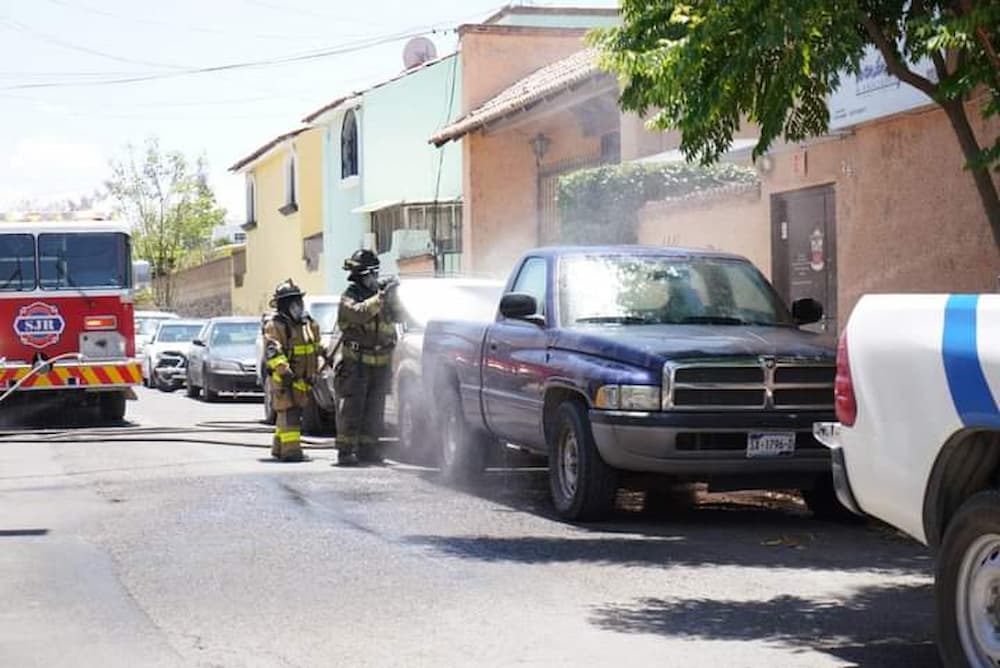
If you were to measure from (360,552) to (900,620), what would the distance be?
3.20 meters

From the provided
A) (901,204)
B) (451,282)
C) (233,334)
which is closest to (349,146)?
(233,334)

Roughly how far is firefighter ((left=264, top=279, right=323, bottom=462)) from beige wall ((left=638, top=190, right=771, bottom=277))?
4.79 metres

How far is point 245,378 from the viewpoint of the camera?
26.3 meters

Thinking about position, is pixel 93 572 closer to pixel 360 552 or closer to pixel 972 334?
pixel 360 552

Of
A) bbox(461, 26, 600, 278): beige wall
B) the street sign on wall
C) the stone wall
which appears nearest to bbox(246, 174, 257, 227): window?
the stone wall

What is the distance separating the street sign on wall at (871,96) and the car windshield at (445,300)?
11.9 feet

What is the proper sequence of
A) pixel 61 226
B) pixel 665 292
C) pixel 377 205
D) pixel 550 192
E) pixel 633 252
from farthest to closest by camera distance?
pixel 377 205
pixel 550 192
pixel 61 226
pixel 633 252
pixel 665 292

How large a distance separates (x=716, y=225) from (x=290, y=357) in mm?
6035

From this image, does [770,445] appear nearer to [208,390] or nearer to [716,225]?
[716,225]

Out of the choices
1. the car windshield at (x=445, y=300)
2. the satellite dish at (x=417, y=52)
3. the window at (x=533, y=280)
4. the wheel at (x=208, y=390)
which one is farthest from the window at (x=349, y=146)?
the window at (x=533, y=280)

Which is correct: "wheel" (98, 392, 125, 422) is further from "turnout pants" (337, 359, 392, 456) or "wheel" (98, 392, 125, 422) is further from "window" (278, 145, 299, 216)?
"window" (278, 145, 299, 216)

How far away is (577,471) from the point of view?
10148 millimetres

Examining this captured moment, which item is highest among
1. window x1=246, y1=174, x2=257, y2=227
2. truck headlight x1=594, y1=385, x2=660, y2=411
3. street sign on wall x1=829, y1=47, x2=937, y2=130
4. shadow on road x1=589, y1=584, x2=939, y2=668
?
window x1=246, y1=174, x2=257, y2=227

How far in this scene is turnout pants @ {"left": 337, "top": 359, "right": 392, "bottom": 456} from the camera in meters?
14.3
